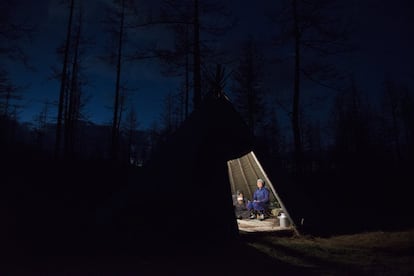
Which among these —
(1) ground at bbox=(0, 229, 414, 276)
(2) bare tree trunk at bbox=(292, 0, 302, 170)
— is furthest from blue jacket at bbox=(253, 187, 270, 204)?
(2) bare tree trunk at bbox=(292, 0, 302, 170)

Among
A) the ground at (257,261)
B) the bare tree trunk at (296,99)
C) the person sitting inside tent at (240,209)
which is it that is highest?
the bare tree trunk at (296,99)

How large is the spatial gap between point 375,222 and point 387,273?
5.92 meters

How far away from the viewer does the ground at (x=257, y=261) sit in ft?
14.2

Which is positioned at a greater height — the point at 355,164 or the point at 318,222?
the point at 355,164

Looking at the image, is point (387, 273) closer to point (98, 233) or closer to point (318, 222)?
point (318, 222)

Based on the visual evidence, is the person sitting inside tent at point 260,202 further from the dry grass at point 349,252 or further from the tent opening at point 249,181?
the dry grass at point 349,252

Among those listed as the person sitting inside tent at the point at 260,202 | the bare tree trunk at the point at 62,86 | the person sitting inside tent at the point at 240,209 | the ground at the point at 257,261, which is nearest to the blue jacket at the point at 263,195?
the person sitting inside tent at the point at 260,202

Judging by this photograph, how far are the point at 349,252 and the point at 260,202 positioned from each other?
4.30 meters

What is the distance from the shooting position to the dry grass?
4465 mm

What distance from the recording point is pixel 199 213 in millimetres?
5914

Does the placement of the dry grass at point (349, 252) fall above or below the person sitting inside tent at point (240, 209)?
below

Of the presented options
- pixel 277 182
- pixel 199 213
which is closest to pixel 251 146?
pixel 277 182

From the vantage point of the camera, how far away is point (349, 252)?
5.54 metres

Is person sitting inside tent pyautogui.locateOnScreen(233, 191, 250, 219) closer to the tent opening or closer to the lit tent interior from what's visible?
the tent opening
